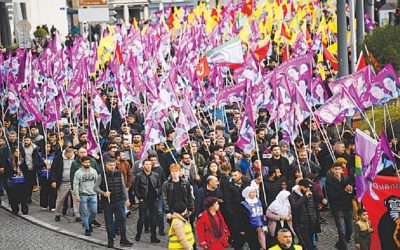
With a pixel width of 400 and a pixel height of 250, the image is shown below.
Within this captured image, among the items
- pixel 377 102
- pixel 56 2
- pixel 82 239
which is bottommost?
pixel 82 239

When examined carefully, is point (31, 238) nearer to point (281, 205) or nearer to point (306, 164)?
point (306, 164)

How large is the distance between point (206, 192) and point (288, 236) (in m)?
3.69

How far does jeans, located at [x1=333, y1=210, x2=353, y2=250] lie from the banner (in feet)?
4.01

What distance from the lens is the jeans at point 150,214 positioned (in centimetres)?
1727

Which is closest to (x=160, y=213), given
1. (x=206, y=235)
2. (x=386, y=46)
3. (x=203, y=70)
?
(x=206, y=235)

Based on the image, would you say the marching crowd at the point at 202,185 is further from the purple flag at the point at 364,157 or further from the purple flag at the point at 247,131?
the purple flag at the point at 364,157

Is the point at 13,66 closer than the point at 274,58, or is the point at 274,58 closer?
the point at 13,66

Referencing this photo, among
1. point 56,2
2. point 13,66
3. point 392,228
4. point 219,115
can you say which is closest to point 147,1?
point 56,2

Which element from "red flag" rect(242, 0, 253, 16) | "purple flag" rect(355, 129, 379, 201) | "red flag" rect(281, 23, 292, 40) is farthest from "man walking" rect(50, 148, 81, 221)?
"red flag" rect(242, 0, 253, 16)

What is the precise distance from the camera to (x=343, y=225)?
16.0 meters

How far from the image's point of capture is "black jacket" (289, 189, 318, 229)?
15102 millimetres

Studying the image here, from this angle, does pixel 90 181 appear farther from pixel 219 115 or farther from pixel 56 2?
pixel 56 2

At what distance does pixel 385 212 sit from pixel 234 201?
7.71ft

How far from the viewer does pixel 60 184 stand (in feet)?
63.1
